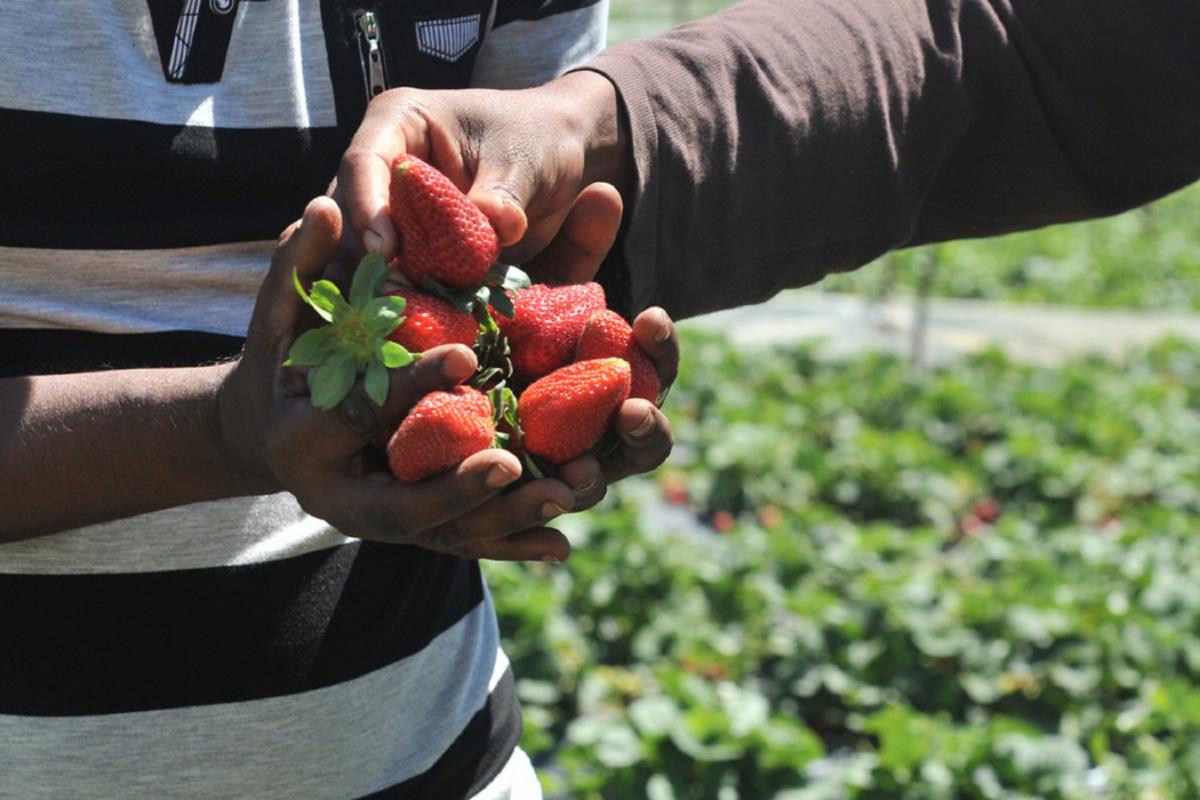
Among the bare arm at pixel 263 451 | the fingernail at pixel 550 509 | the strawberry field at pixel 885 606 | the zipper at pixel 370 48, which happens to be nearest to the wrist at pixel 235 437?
the bare arm at pixel 263 451

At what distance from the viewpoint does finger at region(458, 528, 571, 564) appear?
1.32 meters

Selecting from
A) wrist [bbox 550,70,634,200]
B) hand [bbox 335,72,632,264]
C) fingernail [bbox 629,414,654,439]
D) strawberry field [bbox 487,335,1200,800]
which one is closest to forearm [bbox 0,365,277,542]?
hand [bbox 335,72,632,264]

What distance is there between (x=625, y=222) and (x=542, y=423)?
29 cm

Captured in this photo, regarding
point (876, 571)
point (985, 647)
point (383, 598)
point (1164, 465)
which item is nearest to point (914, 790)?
point (985, 647)

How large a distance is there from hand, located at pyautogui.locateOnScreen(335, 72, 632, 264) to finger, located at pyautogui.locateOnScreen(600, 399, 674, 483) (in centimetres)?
20

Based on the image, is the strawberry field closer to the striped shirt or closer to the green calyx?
the striped shirt

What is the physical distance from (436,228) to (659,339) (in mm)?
235

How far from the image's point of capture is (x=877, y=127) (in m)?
1.65

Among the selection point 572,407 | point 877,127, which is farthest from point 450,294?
point 877,127

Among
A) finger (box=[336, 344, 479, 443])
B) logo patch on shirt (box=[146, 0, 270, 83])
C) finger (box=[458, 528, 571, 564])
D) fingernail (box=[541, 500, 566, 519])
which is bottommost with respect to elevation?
finger (box=[458, 528, 571, 564])

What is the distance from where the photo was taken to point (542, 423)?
4.50ft

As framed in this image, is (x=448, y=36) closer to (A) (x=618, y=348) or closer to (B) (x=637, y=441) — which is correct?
(A) (x=618, y=348)

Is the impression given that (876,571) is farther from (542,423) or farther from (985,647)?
(542,423)

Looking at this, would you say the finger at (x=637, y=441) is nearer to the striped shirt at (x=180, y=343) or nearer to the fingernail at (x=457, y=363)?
the fingernail at (x=457, y=363)
